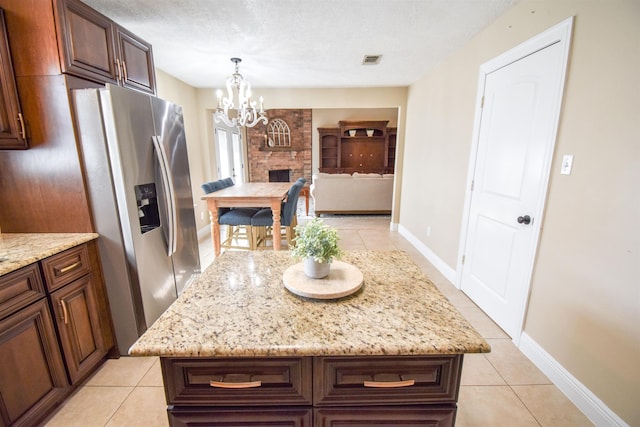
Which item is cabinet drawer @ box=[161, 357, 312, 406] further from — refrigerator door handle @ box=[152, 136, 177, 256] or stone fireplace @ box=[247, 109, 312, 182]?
stone fireplace @ box=[247, 109, 312, 182]

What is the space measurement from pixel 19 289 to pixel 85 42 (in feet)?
4.45

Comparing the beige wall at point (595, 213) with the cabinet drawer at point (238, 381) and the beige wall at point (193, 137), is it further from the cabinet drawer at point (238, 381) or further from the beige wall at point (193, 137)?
the beige wall at point (193, 137)

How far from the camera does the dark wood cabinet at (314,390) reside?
0.77 metres

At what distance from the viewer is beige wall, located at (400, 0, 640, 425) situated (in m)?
1.23

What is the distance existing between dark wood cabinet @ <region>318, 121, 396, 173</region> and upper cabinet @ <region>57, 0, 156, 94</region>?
633 cm

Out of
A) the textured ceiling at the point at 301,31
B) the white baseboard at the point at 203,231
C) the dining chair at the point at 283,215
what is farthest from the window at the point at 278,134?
the dining chair at the point at 283,215

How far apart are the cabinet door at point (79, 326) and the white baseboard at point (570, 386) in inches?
109

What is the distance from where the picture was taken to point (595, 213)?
4.55ft

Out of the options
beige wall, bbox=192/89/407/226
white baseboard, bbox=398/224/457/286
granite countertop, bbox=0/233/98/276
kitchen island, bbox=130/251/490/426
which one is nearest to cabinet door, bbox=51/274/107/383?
granite countertop, bbox=0/233/98/276

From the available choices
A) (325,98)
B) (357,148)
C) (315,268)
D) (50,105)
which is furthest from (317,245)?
(357,148)

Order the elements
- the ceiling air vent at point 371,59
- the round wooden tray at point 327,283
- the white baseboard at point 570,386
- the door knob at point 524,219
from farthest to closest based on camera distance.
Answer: the ceiling air vent at point 371,59 → the door knob at point 524,219 → the white baseboard at point 570,386 → the round wooden tray at point 327,283

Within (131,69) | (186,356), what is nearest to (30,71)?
(131,69)

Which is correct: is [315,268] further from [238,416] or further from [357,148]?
[357,148]

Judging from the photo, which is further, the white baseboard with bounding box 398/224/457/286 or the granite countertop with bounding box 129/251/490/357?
the white baseboard with bounding box 398/224/457/286
